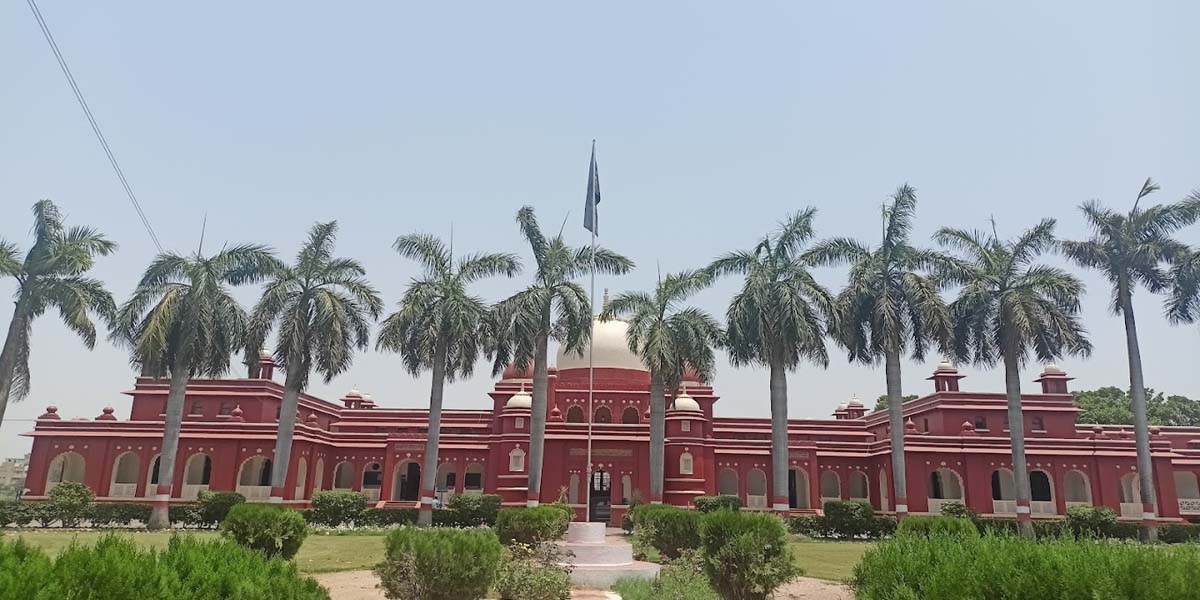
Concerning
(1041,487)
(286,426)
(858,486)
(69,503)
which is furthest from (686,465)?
(69,503)

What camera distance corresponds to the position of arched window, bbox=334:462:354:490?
39625 millimetres

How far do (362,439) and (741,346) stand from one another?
66.3ft

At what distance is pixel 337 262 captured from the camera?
28672 millimetres

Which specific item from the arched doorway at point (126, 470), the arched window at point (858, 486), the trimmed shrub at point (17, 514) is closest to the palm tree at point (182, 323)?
the trimmed shrub at point (17, 514)

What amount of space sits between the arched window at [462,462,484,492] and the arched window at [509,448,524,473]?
17.3 ft

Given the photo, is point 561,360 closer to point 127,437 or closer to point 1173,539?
point 127,437

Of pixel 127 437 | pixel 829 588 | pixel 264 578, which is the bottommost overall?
pixel 829 588

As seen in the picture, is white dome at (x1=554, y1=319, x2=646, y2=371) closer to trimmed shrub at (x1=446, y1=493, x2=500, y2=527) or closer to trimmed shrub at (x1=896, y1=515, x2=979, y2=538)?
trimmed shrub at (x1=446, y1=493, x2=500, y2=527)

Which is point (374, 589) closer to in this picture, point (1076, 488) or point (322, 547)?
point (322, 547)

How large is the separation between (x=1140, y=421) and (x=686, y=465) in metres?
16.8

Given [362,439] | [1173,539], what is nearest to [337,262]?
[362,439]

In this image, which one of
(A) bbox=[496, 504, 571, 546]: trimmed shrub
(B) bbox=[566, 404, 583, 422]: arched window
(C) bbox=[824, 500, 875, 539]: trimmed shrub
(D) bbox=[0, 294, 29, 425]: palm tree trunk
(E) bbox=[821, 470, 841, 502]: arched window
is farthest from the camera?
(E) bbox=[821, 470, 841, 502]: arched window

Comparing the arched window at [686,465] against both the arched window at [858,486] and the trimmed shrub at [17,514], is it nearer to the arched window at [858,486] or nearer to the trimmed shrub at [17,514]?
the arched window at [858,486]

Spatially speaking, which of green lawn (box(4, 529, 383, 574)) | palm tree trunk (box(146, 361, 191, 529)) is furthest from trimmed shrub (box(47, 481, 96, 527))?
palm tree trunk (box(146, 361, 191, 529))
